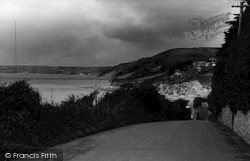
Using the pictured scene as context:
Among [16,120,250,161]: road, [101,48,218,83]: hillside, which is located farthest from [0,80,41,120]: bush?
[101,48,218,83]: hillside

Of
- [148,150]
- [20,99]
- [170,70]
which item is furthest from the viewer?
[170,70]

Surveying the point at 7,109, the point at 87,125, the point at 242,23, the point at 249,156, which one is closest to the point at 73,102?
the point at 87,125

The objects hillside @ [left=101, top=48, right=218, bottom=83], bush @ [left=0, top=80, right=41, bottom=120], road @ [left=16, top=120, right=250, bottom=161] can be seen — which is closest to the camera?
road @ [left=16, top=120, right=250, bottom=161]

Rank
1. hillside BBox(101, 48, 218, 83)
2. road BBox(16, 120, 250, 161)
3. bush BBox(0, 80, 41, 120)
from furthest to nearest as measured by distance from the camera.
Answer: hillside BBox(101, 48, 218, 83)
bush BBox(0, 80, 41, 120)
road BBox(16, 120, 250, 161)

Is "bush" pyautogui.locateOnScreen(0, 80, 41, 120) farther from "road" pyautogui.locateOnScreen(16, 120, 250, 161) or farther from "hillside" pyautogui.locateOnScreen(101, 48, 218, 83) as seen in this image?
"hillside" pyautogui.locateOnScreen(101, 48, 218, 83)

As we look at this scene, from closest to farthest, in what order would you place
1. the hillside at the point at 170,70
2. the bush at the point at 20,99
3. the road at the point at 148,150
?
the road at the point at 148,150, the bush at the point at 20,99, the hillside at the point at 170,70

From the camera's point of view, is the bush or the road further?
the bush

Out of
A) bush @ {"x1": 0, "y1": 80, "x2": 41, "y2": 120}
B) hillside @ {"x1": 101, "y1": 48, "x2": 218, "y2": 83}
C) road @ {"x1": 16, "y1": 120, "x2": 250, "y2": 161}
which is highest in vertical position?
hillside @ {"x1": 101, "y1": 48, "x2": 218, "y2": 83}

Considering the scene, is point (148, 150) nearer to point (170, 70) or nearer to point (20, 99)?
point (20, 99)

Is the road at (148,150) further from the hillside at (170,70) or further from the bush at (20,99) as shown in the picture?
the hillside at (170,70)

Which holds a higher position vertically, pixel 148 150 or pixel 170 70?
pixel 170 70

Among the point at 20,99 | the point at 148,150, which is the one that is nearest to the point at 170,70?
the point at 20,99

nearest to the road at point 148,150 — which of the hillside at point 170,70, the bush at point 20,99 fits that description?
the bush at point 20,99

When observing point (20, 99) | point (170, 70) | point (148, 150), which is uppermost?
point (170, 70)
